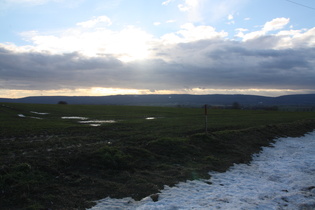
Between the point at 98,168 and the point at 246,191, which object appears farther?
the point at 98,168

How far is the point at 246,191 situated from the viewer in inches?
332

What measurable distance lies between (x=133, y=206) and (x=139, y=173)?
9.49 ft

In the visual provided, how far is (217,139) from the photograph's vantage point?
16.2 m

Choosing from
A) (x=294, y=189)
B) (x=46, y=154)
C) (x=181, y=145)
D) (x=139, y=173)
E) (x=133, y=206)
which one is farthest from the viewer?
(x=181, y=145)

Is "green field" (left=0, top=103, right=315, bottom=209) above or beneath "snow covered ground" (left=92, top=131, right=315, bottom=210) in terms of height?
above

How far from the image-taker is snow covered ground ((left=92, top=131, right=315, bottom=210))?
23.0 ft

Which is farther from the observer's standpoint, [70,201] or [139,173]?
[139,173]

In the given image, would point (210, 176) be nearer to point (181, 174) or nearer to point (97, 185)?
point (181, 174)

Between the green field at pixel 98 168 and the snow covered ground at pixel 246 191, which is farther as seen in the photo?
the green field at pixel 98 168

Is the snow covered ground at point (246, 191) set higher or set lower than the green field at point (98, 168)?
lower

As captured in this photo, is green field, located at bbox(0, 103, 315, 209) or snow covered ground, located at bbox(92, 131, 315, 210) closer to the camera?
snow covered ground, located at bbox(92, 131, 315, 210)

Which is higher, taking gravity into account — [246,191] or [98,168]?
[98,168]

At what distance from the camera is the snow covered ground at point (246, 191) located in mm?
7012

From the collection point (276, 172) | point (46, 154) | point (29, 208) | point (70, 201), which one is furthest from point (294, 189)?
point (46, 154)
